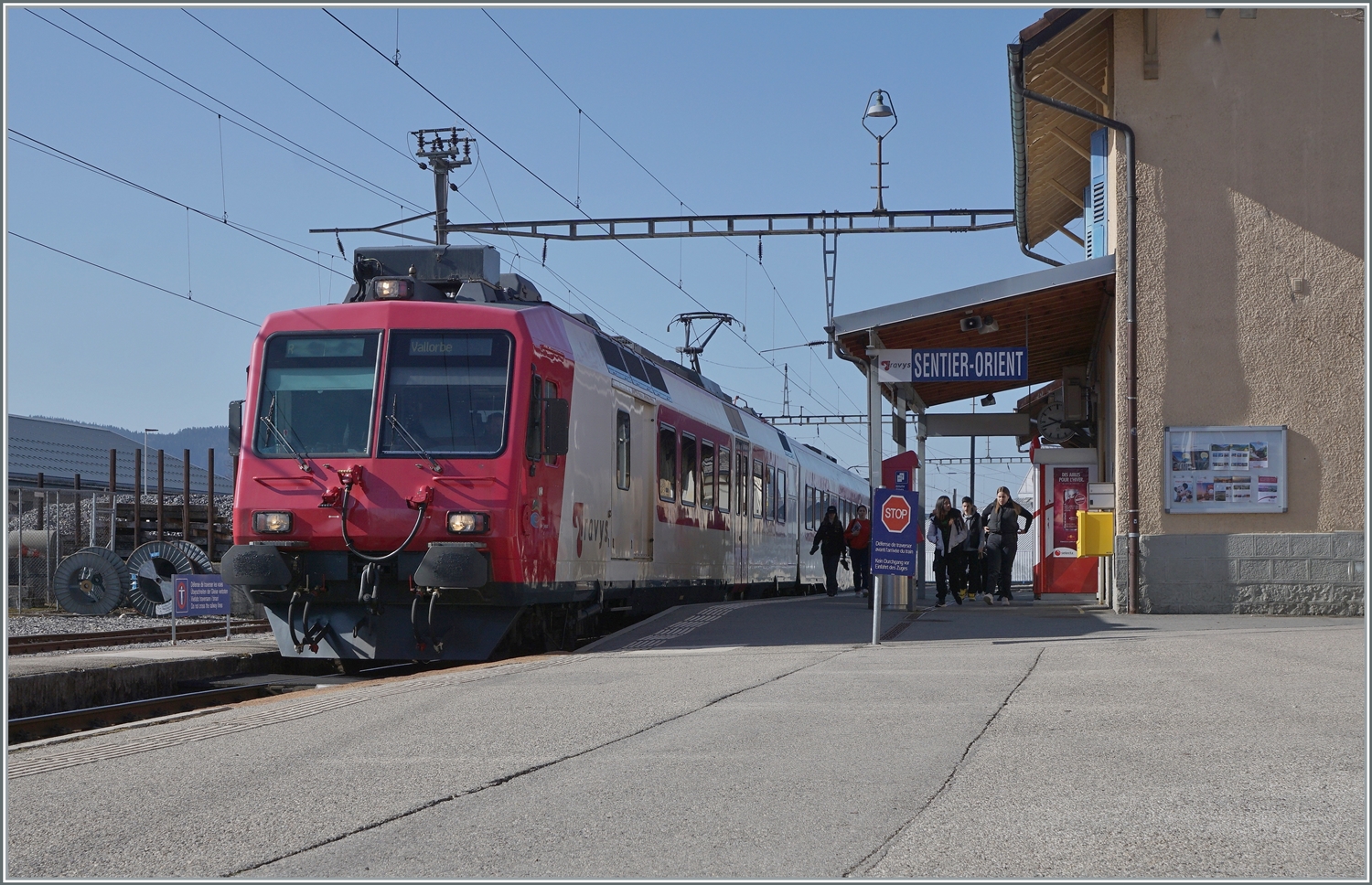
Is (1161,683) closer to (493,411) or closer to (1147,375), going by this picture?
(493,411)

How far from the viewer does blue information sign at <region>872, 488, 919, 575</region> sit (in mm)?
14047

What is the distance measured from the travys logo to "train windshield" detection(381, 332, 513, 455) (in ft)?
5.16

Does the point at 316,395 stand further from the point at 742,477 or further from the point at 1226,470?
the point at 1226,470

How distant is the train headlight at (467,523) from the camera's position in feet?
39.6

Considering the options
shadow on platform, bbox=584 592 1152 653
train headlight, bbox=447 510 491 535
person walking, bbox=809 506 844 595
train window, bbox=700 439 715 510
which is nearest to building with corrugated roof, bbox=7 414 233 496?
person walking, bbox=809 506 844 595

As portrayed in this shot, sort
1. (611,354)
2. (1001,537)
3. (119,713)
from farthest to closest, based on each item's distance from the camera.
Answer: (1001,537), (611,354), (119,713)

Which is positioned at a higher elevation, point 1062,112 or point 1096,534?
point 1062,112

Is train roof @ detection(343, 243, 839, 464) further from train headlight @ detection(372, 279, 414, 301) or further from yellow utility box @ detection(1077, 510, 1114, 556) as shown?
yellow utility box @ detection(1077, 510, 1114, 556)

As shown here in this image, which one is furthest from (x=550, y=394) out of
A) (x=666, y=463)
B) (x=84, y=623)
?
(x=84, y=623)

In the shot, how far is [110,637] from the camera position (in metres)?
16.8

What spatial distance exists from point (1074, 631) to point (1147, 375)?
380 centimetres

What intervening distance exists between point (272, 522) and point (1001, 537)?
1083 cm

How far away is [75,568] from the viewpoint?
22.6 meters

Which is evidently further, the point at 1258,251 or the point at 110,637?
the point at 110,637
